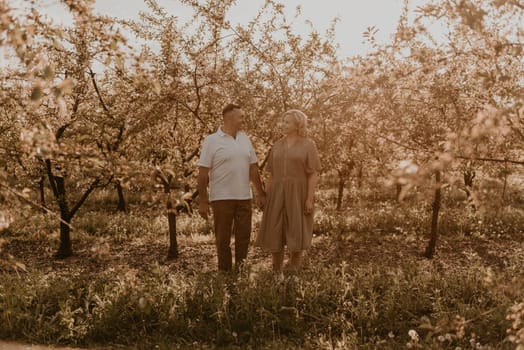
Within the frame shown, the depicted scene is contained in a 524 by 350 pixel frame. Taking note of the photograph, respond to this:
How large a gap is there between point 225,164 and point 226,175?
0.13m

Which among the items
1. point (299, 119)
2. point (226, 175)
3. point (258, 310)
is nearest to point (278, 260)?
point (226, 175)

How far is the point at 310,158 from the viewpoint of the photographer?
6.08 metres

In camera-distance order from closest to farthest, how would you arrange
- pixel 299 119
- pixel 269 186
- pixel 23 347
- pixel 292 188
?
pixel 23 347, pixel 299 119, pixel 292 188, pixel 269 186

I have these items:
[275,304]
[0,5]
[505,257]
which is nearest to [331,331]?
[275,304]

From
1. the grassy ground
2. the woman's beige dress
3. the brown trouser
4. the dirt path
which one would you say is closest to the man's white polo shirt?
the brown trouser

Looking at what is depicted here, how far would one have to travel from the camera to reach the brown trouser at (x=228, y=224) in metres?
6.08

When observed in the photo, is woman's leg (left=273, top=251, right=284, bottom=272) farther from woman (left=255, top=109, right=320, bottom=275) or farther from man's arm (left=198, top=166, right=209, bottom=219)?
man's arm (left=198, top=166, right=209, bottom=219)

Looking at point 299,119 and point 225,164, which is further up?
point 299,119

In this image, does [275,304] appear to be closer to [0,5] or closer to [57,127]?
[0,5]

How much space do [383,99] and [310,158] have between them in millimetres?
1947

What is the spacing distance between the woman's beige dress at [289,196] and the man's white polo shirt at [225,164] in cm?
40

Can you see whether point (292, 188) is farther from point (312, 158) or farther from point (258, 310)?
point (258, 310)

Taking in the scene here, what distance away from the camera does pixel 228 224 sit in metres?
6.12

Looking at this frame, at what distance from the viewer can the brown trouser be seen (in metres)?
6.08
